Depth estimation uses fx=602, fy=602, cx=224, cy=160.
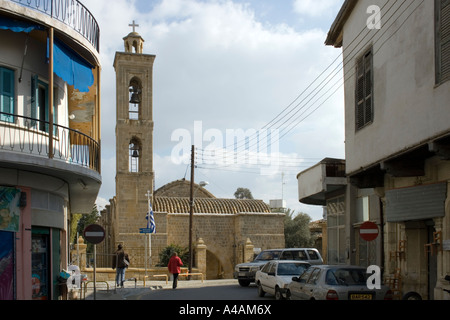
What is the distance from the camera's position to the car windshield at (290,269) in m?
20.7

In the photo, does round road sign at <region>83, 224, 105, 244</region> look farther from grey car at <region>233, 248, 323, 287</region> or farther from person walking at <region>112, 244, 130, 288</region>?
grey car at <region>233, 248, 323, 287</region>

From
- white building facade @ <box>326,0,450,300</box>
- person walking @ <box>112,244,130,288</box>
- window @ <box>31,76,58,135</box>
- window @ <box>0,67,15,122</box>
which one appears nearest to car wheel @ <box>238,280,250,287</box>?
person walking @ <box>112,244,130,288</box>

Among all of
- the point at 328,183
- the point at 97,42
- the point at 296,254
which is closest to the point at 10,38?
the point at 97,42

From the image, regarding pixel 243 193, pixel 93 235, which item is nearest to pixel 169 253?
pixel 93 235

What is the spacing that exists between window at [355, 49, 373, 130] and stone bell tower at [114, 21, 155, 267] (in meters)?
25.8

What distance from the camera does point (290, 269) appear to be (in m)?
21.0

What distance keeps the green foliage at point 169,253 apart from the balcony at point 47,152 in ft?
75.9

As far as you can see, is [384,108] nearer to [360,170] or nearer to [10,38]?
[360,170]

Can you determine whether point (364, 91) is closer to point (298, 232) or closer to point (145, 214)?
point (145, 214)

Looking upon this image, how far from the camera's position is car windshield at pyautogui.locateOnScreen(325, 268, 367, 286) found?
47.5 feet

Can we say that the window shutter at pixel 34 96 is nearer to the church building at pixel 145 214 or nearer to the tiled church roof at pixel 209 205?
the church building at pixel 145 214

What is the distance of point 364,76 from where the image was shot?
18422 millimetres

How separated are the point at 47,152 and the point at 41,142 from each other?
0.99 feet

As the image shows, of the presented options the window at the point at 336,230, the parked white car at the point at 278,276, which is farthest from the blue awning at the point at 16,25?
the window at the point at 336,230
